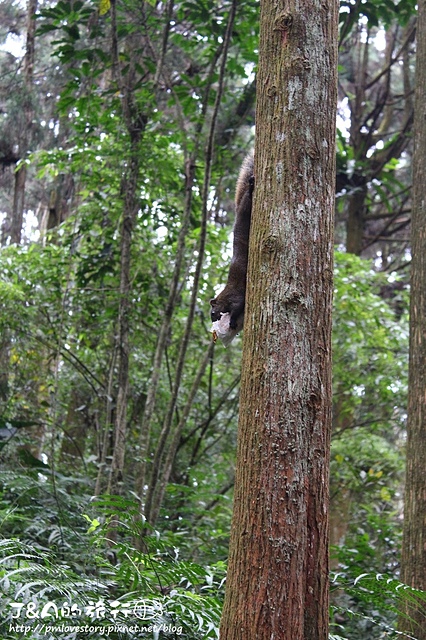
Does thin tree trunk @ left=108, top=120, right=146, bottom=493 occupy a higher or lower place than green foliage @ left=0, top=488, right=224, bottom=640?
higher

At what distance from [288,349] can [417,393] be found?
7.33 feet

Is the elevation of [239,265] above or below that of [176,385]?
above

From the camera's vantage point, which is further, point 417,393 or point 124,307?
point 124,307

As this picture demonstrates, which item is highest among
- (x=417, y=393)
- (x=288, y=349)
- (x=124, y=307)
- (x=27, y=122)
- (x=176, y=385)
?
(x=27, y=122)

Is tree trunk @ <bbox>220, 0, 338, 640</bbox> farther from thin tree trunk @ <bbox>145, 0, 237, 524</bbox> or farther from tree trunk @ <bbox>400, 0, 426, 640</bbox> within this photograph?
thin tree trunk @ <bbox>145, 0, 237, 524</bbox>

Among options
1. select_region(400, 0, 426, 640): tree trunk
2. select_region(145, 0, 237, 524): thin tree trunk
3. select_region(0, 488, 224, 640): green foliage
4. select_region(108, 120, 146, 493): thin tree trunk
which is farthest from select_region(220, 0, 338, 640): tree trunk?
select_region(108, 120, 146, 493): thin tree trunk

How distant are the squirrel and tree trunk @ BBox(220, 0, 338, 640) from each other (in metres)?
0.80

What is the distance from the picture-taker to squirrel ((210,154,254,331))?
130 inches

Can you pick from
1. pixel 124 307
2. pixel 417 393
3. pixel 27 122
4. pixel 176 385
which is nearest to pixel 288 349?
pixel 417 393

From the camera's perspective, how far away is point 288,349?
2215mm

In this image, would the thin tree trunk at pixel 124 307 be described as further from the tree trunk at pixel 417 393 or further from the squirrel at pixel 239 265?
the tree trunk at pixel 417 393

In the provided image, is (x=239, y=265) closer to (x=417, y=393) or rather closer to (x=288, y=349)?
(x=288, y=349)

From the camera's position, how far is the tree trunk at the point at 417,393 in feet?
12.6

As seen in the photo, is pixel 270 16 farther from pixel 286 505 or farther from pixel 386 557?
pixel 386 557
